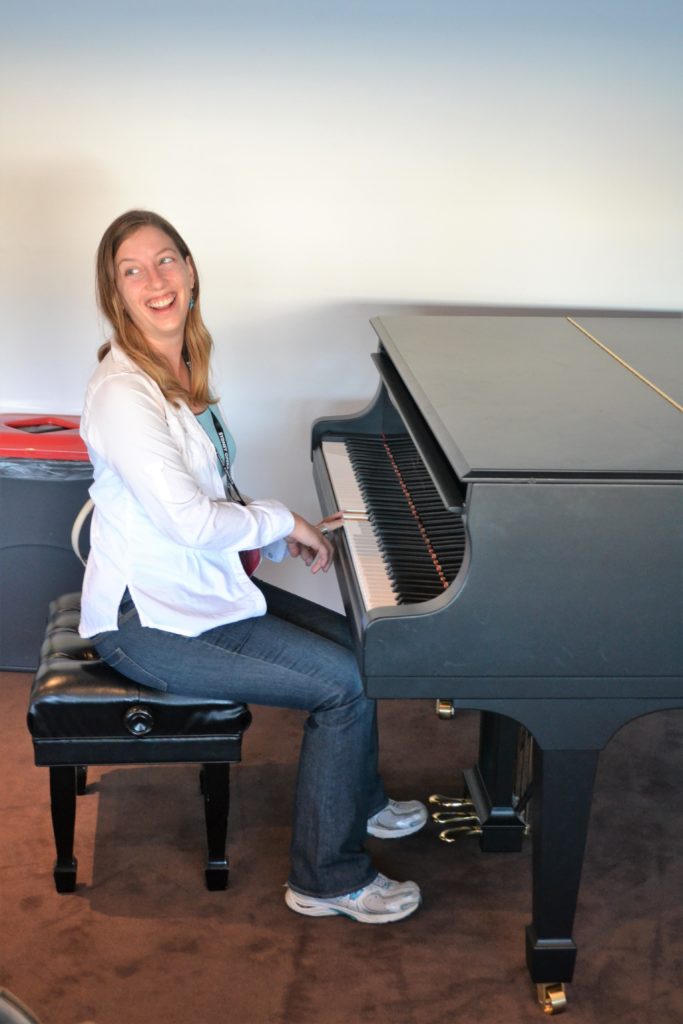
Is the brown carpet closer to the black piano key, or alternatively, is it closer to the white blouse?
the white blouse

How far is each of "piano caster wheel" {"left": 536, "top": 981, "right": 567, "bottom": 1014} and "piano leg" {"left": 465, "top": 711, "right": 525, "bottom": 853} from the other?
19.8 inches

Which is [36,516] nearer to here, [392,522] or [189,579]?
[189,579]

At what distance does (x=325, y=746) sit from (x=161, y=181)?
1742mm

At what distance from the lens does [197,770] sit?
311 cm

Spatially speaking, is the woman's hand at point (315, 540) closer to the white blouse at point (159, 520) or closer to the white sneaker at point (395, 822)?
the white blouse at point (159, 520)

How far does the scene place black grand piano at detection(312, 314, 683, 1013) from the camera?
1936 mm

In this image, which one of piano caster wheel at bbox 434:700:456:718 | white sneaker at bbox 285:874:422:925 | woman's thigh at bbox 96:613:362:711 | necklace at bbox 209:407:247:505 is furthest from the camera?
piano caster wheel at bbox 434:700:456:718

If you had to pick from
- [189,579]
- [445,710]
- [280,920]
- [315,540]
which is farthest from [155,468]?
[445,710]

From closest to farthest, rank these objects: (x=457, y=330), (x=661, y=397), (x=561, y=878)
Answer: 1. (x=561, y=878)
2. (x=661, y=397)
3. (x=457, y=330)

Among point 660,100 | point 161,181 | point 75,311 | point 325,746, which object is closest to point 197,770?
point 325,746

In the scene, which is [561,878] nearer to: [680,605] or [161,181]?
[680,605]

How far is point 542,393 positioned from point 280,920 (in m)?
1.20

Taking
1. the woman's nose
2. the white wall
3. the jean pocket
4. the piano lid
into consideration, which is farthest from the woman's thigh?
the white wall

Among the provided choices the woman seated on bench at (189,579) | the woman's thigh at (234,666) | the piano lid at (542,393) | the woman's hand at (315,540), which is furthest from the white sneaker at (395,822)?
the piano lid at (542,393)
